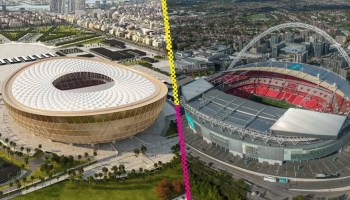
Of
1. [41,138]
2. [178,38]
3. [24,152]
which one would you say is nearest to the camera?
[24,152]

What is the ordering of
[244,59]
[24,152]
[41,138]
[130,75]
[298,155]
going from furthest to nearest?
[244,59] → [130,75] → [41,138] → [24,152] → [298,155]

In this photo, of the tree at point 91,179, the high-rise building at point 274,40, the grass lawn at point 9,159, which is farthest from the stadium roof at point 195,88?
the high-rise building at point 274,40

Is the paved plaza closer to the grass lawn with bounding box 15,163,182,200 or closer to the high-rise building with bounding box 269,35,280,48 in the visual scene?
the grass lawn with bounding box 15,163,182,200

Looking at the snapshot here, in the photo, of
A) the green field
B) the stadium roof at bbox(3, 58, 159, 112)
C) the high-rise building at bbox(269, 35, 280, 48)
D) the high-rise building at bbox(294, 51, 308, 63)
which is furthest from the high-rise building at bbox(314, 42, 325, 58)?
the stadium roof at bbox(3, 58, 159, 112)

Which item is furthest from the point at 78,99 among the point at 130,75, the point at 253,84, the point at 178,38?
the point at 178,38

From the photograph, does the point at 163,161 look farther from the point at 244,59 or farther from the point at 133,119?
the point at 244,59

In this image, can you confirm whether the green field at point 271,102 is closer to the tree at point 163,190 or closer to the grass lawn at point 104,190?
the grass lawn at point 104,190

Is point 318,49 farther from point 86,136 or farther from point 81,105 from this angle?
point 86,136
